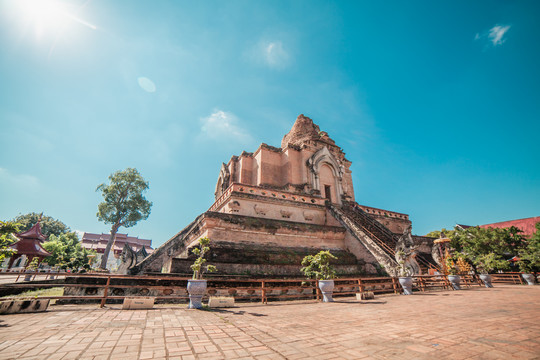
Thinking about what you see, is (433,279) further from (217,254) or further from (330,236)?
(217,254)

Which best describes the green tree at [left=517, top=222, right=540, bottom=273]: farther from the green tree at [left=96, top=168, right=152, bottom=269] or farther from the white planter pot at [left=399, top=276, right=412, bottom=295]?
the green tree at [left=96, top=168, right=152, bottom=269]

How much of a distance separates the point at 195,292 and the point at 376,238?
11.3 m

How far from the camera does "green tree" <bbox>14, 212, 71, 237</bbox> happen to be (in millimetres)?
49309

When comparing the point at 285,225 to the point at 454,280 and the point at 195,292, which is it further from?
the point at 454,280

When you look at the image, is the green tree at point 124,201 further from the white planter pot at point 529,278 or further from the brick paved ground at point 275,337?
the white planter pot at point 529,278

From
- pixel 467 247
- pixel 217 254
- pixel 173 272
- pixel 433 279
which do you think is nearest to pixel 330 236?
pixel 433 279

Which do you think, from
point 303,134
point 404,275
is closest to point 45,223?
point 303,134

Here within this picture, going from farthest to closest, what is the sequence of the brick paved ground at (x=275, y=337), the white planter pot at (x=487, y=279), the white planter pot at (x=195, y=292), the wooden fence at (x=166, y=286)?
the white planter pot at (x=487, y=279), the wooden fence at (x=166, y=286), the white planter pot at (x=195, y=292), the brick paved ground at (x=275, y=337)

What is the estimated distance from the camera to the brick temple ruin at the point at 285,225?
1129cm

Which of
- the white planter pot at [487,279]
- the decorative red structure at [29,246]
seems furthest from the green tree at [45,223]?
the white planter pot at [487,279]

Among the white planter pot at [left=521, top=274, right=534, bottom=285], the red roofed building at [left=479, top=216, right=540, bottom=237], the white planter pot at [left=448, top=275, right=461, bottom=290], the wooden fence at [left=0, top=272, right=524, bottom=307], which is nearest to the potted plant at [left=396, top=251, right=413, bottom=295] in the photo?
the wooden fence at [left=0, top=272, right=524, bottom=307]

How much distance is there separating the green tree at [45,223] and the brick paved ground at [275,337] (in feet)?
204

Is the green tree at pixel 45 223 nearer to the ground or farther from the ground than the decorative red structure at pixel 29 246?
farther from the ground

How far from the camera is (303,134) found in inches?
992
